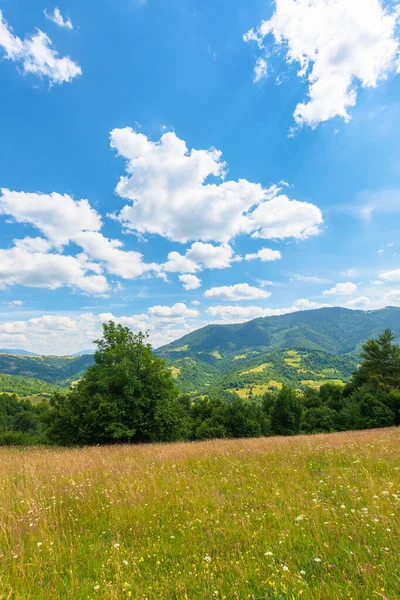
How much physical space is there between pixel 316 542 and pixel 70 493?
491 centimetres

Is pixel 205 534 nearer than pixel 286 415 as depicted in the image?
Yes

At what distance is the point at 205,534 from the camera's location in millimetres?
4016

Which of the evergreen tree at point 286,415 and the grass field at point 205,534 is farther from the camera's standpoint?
the evergreen tree at point 286,415

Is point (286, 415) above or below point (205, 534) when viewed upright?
below

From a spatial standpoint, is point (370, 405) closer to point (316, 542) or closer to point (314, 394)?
point (314, 394)

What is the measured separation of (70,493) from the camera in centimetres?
568

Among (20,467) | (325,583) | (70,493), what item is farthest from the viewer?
(20,467)

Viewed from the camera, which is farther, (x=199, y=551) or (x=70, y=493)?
(x=70, y=493)

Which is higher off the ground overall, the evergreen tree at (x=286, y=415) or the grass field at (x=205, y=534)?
the grass field at (x=205, y=534)

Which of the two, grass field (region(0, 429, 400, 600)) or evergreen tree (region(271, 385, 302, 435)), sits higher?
grass field (region(0, 429, 400, 600))

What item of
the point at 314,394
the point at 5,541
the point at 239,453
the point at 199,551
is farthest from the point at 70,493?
the point at 314,394

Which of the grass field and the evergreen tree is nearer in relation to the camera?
the grass field

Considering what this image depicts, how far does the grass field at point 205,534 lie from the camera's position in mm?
2869

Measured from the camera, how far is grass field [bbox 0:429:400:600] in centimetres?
287
